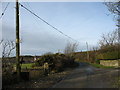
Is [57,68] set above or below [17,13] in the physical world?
below

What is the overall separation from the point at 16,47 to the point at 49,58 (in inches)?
525

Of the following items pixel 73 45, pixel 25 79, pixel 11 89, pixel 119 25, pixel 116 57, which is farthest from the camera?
pixel 73 45

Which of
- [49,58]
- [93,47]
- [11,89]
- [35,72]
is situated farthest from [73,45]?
[11,89]

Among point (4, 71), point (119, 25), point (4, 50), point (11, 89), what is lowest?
point (11, 89)

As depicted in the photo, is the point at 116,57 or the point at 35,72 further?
Result: the point at 116,57

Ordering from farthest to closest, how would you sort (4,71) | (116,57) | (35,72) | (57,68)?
(116,57)
(57,68)
(35,72)
(4,71)

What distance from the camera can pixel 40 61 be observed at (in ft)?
81.7

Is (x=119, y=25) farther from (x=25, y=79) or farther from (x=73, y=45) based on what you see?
(x=73, y=45)

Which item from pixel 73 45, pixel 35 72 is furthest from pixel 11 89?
pixel 73 45

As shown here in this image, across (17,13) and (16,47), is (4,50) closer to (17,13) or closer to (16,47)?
Result: (16,47)

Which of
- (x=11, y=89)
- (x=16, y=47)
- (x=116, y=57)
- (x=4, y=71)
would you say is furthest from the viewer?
(x=116, y=57)

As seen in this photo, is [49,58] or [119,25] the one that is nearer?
[119,25]

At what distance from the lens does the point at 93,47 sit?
68.0 m

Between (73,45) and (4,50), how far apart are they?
147 feet
